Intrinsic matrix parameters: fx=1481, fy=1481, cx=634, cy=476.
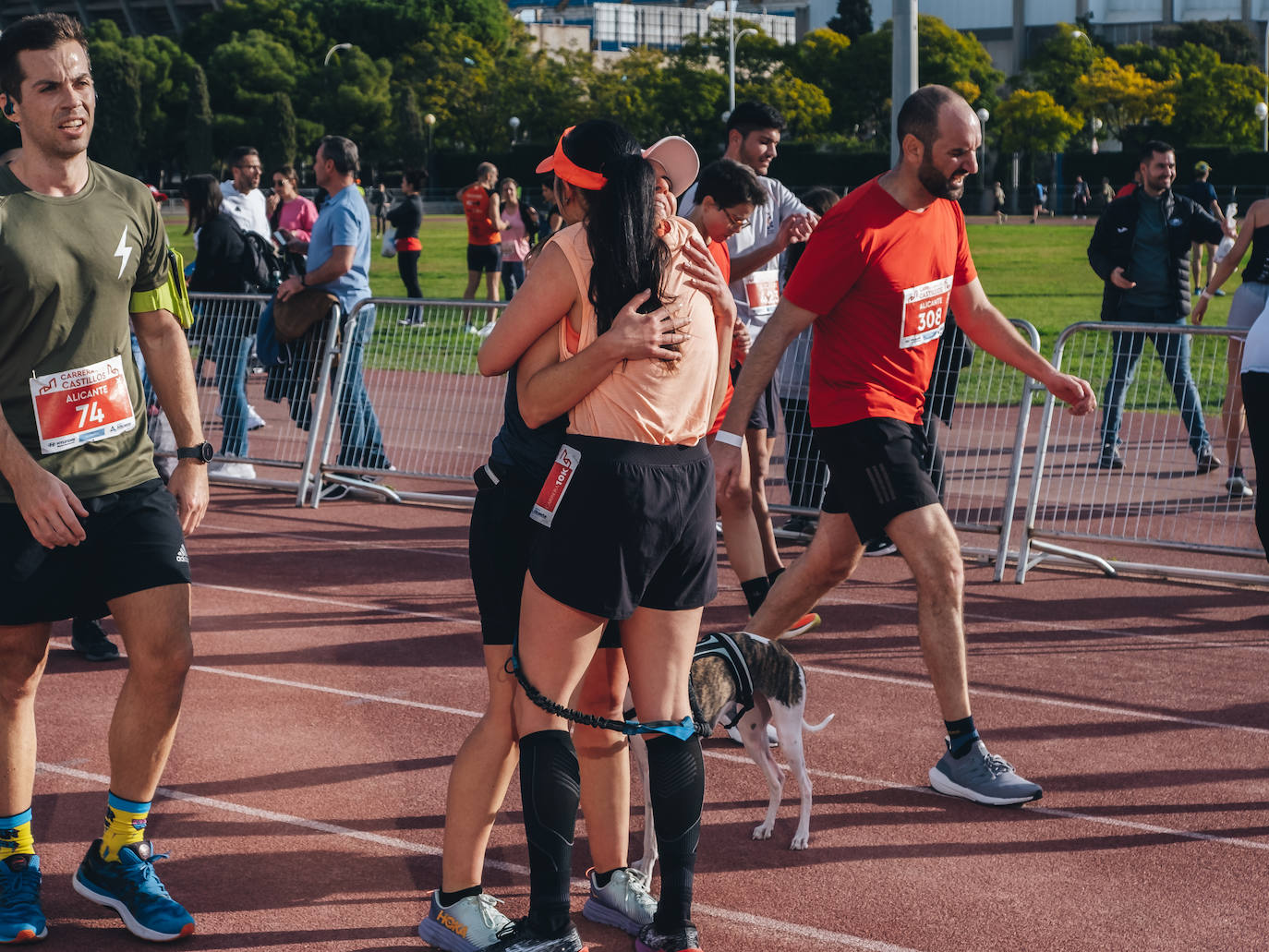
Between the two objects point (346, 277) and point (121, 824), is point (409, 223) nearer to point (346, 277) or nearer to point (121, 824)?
point (346, 277)

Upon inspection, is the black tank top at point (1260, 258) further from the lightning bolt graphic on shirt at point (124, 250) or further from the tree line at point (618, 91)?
the tree line at point (618, 91)

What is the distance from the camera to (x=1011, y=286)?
25.8 meters

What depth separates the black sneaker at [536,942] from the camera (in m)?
Result: 3.46

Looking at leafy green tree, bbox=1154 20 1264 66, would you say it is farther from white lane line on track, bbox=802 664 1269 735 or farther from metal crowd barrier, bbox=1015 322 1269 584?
white lane line on track, bbox=802 664 1269 735

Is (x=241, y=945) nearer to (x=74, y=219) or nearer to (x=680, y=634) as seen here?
(x=680, y=634)

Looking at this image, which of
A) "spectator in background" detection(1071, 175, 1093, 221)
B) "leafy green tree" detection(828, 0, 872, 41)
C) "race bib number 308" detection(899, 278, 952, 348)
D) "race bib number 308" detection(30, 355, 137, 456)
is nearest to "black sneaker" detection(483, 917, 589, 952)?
"race bib number 308" detection(30, 355, 137, 456)

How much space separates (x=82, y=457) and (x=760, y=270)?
427 cm

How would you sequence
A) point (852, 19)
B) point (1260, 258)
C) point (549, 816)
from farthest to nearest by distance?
point (852, 19) → point (1260, 258) → point (549, 816)

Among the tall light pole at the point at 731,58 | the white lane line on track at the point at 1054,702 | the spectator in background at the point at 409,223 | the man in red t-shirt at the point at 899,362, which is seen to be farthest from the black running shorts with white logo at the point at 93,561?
the tall light pole at the point at 731,58

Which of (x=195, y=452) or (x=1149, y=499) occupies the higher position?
(x=195, y=452)

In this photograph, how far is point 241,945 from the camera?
3.79m

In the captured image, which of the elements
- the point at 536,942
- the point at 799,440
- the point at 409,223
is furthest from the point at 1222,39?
the point at 536,942

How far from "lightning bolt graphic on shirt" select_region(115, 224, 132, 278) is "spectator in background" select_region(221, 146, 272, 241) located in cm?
911

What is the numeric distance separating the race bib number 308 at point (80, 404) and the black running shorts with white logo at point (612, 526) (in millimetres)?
1204
